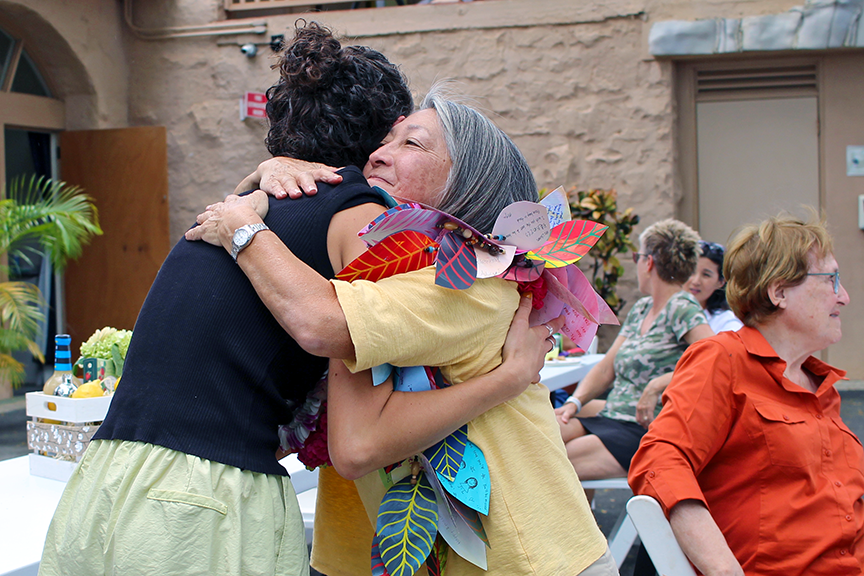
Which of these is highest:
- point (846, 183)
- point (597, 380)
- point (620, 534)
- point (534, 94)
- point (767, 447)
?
point (534, 94)

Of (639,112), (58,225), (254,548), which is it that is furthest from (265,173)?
(639,112)

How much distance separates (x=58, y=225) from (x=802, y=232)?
5270 millimetres

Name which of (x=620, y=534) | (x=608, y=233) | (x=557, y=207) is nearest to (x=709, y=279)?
(x=620, y=534)

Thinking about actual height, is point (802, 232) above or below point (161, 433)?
above

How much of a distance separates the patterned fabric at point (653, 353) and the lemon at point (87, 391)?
2176 mm

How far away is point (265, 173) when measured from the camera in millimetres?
1243

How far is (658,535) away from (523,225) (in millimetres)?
859

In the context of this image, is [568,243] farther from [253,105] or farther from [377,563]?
[253,105]

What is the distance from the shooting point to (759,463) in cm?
176

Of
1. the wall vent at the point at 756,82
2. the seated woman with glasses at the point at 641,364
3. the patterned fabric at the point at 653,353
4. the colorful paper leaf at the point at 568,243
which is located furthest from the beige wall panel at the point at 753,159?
the colorful paper leaf at the point at 568,243

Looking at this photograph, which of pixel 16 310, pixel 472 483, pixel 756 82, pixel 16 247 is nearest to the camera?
pixel 472 483

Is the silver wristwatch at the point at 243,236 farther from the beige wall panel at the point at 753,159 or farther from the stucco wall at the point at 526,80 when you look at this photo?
the beige wall panel at the point at 753,159

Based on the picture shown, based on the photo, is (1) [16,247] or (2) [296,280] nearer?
(2) [296,280]

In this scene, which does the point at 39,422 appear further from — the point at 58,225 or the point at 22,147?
the point at 22,147
